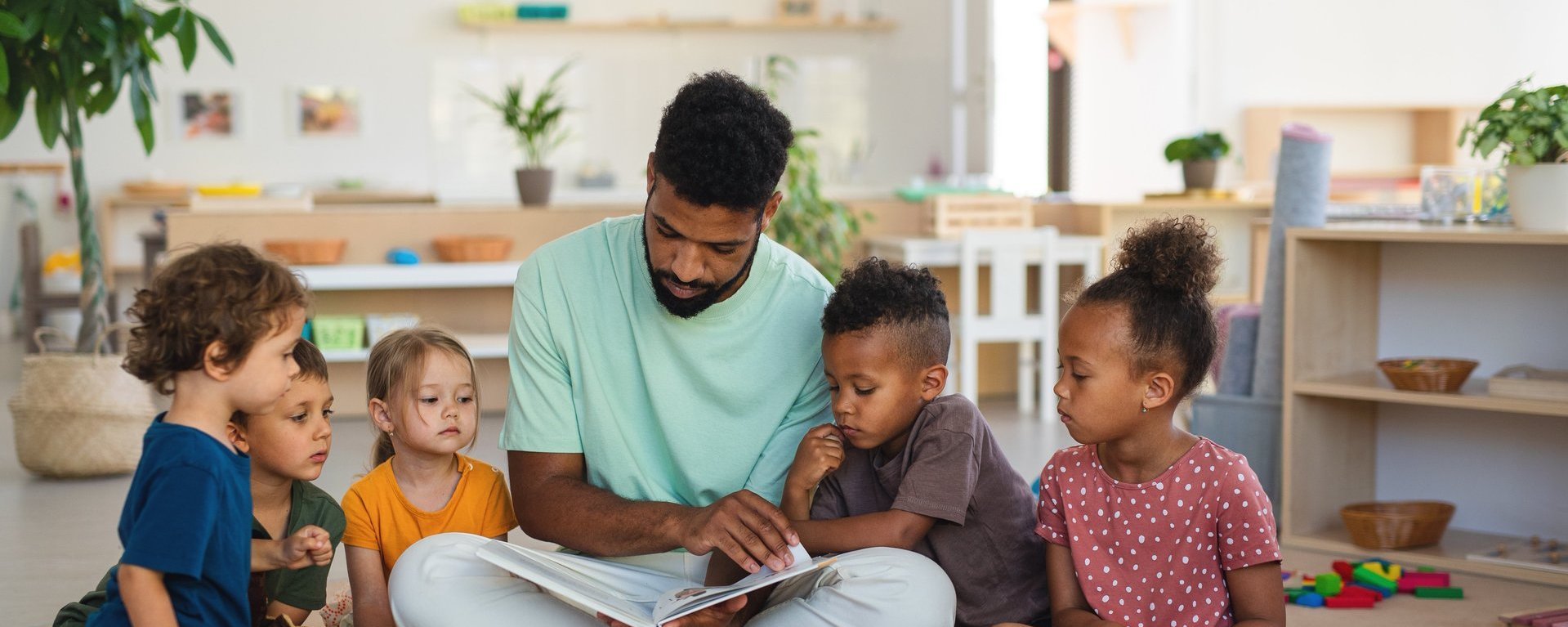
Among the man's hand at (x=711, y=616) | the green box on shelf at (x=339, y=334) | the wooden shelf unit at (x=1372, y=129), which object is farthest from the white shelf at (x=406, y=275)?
the wooden shelf unit at (x=1372, y=129)

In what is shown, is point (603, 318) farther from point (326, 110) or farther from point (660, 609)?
point (326, 110)

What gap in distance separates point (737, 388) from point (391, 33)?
7.51 metres

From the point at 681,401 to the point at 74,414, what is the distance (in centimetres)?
278

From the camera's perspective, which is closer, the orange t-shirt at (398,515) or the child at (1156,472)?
the child at (1156,472)

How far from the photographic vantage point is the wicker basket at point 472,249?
17.1ft

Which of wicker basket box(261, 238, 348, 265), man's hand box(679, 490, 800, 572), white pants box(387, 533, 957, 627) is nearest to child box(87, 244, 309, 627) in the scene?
white pants box(387, 533, 957, 627)

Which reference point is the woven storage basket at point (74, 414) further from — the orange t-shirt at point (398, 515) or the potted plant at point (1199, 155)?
the potted plant at point (1199, 155)

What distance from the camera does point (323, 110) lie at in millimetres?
8875

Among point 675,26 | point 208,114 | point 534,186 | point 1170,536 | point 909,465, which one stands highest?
point 675,26

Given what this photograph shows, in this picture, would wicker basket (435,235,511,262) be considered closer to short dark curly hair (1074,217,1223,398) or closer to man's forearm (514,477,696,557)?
man's forearm (514,477,696,557)

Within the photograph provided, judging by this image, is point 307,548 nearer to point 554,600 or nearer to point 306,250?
point 554,600

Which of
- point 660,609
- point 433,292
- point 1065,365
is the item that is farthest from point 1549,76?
point 660,609

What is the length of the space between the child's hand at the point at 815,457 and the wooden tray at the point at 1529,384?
1812 mm

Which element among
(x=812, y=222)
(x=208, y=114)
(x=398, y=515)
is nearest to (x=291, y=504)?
(x=398, y=515)
